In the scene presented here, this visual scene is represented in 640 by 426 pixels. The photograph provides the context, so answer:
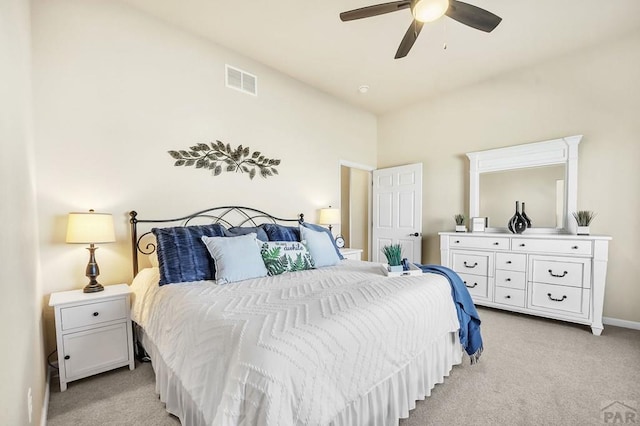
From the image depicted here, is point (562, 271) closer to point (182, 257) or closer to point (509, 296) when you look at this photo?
point (509, 296)

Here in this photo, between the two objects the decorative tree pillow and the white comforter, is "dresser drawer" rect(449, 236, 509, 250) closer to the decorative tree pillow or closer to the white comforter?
the white comforter

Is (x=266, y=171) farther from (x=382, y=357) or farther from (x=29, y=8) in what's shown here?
(x=382, y=357)

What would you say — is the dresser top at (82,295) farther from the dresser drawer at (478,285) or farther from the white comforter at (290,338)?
the dresser drawer at (478,285)

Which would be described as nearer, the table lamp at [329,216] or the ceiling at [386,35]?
the ceiling at [386,35]

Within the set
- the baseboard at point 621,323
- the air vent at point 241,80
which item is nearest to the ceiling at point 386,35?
the air vent at point 241,80

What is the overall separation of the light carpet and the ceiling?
3105mm

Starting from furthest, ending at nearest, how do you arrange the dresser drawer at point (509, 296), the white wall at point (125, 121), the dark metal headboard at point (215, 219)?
the dresser drawer at point (509, 296) → the dark metal headboard at point (215, 219) → the white wall at point (125, 121)

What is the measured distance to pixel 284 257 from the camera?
244 centimetres

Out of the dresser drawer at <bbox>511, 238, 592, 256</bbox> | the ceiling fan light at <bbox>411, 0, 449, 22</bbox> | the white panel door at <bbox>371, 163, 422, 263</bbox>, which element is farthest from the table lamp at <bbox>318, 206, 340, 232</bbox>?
the ceiling fan light at <bbox>411, 0, 449, 22</bbox>

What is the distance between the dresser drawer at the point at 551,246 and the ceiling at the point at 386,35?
2.20 m

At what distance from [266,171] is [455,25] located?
2.55m

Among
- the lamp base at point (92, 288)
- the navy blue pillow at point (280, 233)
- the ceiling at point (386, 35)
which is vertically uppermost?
the ceiling at point (386, 35)

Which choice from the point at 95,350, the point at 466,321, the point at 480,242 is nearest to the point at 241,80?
the point at 95,350

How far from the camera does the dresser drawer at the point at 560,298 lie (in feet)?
9.64
